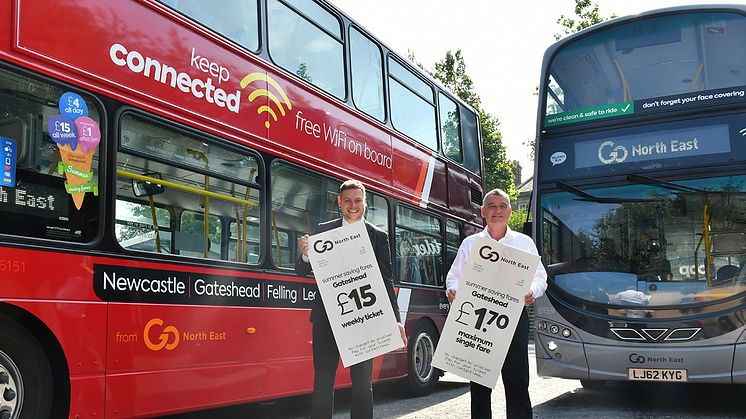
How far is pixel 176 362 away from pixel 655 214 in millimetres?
5360

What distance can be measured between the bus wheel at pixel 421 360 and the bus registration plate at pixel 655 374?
239cm

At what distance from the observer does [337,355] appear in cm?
441

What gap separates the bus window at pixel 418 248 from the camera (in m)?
9.09

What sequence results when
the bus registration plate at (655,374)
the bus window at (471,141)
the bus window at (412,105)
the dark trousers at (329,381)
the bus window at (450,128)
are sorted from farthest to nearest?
1. the bus window at (471,141)
2. the bus window at (450,128)
3. the bus window at (412,105)
4. the bus registration plate at (655,374)
5. the dark trousers at (329,381)

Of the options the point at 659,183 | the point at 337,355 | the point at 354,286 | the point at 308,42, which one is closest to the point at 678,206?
the point at 659,183

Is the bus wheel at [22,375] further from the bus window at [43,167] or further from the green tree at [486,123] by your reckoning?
the green tree at [486,123]

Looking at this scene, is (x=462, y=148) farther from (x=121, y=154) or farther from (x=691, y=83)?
(x=121, y=154)

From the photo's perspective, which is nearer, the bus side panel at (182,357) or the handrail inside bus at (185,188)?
the bus side panel at (182,357)

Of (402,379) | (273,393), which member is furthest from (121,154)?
(402,379)

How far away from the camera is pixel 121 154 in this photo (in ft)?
16.4

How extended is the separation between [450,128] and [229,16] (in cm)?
545

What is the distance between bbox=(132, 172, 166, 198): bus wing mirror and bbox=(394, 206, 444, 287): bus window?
160 inches

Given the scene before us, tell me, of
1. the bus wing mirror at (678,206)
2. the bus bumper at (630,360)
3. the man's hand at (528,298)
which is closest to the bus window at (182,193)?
the man's hand at (528,298)

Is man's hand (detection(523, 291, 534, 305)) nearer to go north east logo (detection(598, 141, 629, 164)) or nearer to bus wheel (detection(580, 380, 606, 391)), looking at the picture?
go north east logo (detection(598, 141, 629, 164))
